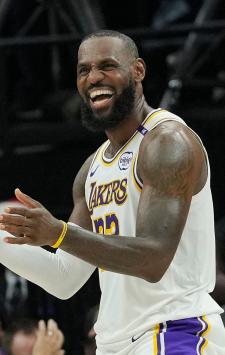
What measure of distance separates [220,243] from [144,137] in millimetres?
1364

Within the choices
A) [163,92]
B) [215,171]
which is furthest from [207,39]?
[215,171]

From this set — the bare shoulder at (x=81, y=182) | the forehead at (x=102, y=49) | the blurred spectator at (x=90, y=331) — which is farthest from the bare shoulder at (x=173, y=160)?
the blurred spectator at (x=90, y=331)

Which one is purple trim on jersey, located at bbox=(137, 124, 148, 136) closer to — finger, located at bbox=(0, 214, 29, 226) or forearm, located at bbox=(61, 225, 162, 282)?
forearm, located at bbox=(61, 225, 162, 282)

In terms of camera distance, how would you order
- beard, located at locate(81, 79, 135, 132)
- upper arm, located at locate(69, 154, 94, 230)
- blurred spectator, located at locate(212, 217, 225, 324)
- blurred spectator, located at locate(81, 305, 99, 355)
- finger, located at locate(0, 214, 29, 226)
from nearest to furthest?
finger, located at locate(0, 214, 29, 226) < beard, located at locate(81, 79, 135, 132) < upper arm, located at locate(69, 154, 94, 230) < blurred spectator, located at locate(212, 217, 225, 324) < blurred spectator, located at locate(81, 305, 99, 355)

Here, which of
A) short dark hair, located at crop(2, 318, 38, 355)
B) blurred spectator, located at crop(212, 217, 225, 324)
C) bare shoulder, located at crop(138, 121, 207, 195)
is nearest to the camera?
bare shoulder, located at crop(138, 121, 207, 195)

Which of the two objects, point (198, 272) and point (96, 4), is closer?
point (198, 272)

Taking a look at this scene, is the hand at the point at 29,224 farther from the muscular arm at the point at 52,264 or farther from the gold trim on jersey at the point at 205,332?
the gold trim on jersey at the point at 205,332

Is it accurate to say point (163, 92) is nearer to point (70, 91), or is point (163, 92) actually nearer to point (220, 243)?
point (70, 91)

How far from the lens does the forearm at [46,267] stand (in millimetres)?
3898

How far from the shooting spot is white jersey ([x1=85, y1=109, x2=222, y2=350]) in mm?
3646

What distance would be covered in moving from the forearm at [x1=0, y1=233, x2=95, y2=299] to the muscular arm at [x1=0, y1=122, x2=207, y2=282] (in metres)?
0.60

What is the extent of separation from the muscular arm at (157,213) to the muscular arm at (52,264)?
1.97ft

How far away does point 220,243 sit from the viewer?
A: 4.94m

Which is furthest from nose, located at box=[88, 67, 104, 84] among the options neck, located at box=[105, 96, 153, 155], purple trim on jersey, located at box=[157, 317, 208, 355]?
purple trim on jersey, located at box=[157, 317, 208, 355]
